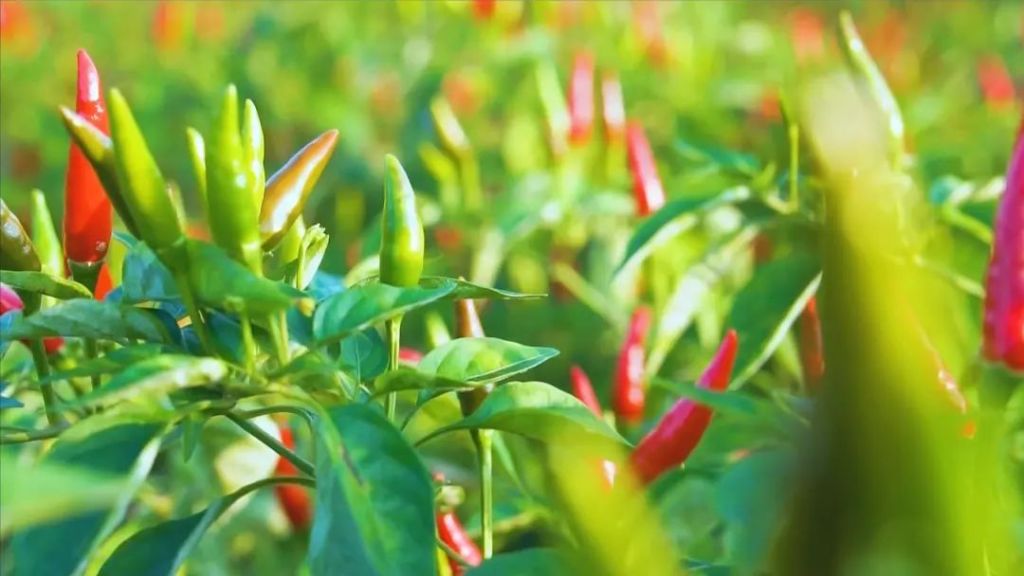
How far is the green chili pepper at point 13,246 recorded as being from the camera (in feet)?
2.35

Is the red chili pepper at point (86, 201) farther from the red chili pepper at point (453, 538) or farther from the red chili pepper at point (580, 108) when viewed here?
the red chili pepper at point (580, 108)

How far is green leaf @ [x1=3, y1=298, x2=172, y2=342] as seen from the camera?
1.94ft

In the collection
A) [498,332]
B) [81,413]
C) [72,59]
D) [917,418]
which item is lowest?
[498,332]

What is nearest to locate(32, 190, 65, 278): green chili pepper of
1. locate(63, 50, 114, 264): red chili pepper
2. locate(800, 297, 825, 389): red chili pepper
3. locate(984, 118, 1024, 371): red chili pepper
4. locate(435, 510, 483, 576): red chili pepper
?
locate(63, 50, 114, 264): red chili pepper

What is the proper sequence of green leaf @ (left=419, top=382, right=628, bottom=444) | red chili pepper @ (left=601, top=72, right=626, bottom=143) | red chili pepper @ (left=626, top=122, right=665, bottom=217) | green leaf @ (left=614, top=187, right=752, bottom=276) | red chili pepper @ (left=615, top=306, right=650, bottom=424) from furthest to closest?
red chili pepper @ (left=601, top=72, right=626, bottom=143), red chili pepper @ (left=626, top=122, right=665, bottom=217), red chili pepper @ (left=615, top=306, right=650, bottom=424), green leaf @ (left=614, top=187, right=752, bottom=276), green leaf @ (left=419, top=382, right=628, bottom=444)

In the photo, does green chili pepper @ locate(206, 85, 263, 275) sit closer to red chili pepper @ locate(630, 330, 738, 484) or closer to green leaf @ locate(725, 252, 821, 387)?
red chili pepper @ locate(630, 330, 738, 484)

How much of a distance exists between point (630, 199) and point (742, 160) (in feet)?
1.90

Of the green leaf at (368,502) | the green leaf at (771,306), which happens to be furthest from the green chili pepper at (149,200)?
the green leaf at (771,306)

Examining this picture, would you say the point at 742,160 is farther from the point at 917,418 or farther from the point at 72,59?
the point at 72,59

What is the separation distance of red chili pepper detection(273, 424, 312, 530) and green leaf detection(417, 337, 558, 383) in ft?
1.60

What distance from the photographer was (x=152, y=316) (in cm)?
62

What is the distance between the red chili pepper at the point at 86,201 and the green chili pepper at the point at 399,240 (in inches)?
8.6

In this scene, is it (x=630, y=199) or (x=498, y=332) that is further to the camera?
(x=498, y=332)

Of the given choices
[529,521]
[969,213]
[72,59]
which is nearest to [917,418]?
[529,521]
